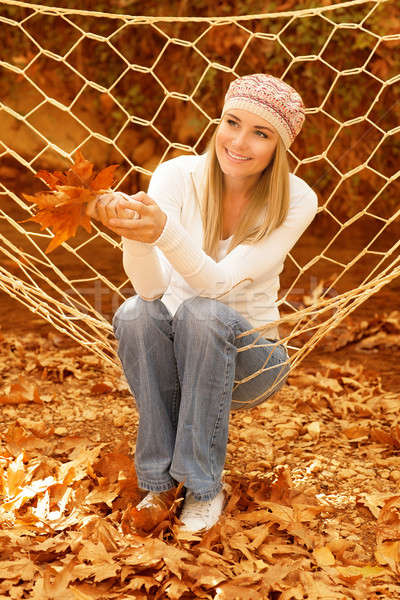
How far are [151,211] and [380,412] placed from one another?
1067 mm

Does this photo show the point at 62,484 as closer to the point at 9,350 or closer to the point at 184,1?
the point at 9,350

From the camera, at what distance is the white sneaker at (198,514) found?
1.35 m

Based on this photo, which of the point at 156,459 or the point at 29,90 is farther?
the point at 29,90

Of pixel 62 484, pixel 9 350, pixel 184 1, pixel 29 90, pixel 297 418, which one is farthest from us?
pixel 29 90

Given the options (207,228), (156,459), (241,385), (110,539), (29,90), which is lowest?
(110,539)

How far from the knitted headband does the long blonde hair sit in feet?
0.12

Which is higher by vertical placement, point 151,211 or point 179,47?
point 179,47

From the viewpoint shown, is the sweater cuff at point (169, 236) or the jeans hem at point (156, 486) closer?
the sweater cuff at point (169, 236)

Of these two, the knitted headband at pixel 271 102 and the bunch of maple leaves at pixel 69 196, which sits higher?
the knitted headband at pixel 271 102

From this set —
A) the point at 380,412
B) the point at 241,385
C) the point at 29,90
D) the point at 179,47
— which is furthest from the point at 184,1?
the point at 241,385

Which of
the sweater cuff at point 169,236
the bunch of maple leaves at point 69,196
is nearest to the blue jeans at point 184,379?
the sweater cuff at point 169,236

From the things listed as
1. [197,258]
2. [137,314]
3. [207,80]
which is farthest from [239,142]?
[207,80]

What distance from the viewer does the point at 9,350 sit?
2354 millimetres

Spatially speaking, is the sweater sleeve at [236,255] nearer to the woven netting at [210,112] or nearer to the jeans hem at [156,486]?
the jeans hem at [156,486]
